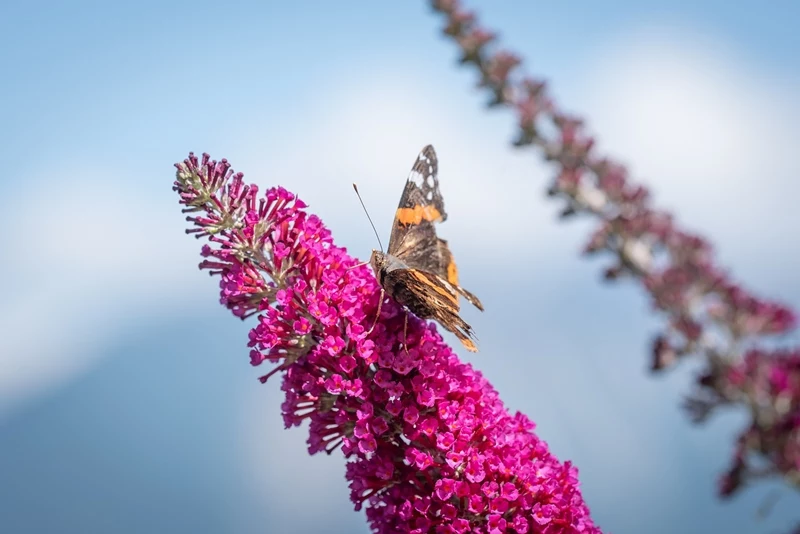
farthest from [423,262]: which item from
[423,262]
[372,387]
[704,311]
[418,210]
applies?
[704,311]

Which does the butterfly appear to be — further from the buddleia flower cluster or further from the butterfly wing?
the buddleia flower cluster

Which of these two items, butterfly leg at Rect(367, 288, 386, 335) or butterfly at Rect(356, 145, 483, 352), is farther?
butterfly at Rect(356, 145, 483, 352)

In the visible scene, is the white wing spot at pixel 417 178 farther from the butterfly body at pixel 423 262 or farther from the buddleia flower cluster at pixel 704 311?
the buddleia flower cluster at pixel 704 311

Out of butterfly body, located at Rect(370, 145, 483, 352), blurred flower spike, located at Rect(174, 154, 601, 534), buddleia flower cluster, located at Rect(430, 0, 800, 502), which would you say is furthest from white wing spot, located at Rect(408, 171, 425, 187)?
buddleia flower cluster, located at Rect(430, 0, 800, 502)

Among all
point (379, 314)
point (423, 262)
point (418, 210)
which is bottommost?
point (379, 314)

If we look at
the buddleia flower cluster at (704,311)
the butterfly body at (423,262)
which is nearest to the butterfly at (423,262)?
the butterfly body at (423,262)

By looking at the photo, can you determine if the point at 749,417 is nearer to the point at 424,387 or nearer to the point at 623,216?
the point at 623,216

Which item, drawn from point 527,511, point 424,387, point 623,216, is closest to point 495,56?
point 623,216

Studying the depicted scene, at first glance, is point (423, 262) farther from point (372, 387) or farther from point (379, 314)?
point (372, 387)
